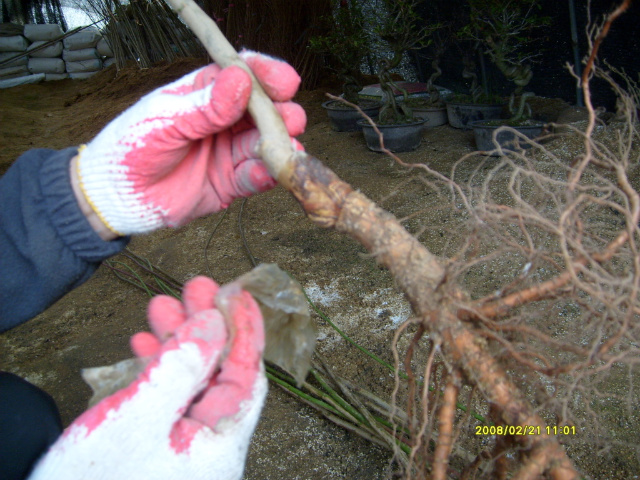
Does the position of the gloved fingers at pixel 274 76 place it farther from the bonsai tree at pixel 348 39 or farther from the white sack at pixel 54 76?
the white sack at pixel 54 76

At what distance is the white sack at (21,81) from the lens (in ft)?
23.0

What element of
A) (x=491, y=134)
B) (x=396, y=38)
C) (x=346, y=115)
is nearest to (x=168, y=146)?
(x=491, y=134)

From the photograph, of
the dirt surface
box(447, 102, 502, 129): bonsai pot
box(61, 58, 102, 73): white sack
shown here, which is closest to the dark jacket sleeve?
the dirt surface

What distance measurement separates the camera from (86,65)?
7.44 metres

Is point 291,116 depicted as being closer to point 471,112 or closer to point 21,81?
point 471,112

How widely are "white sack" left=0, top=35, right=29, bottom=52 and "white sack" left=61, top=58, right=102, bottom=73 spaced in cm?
68

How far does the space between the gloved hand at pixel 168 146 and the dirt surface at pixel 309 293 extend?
1.24ft

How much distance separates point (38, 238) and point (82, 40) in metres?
7.82

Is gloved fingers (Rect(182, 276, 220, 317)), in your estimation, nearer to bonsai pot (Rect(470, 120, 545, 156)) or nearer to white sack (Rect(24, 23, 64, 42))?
bonsai pot (Rect(470, 120, 545, 156))

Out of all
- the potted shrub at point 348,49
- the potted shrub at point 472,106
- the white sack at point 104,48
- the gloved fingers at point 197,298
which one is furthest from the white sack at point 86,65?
the gloved fingers at point 197,298

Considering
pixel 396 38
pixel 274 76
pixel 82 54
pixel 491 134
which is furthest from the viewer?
pixel 82 54

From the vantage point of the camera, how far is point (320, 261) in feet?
6.91

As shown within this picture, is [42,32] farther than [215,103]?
Yes

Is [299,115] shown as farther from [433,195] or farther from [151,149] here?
[433,195]
